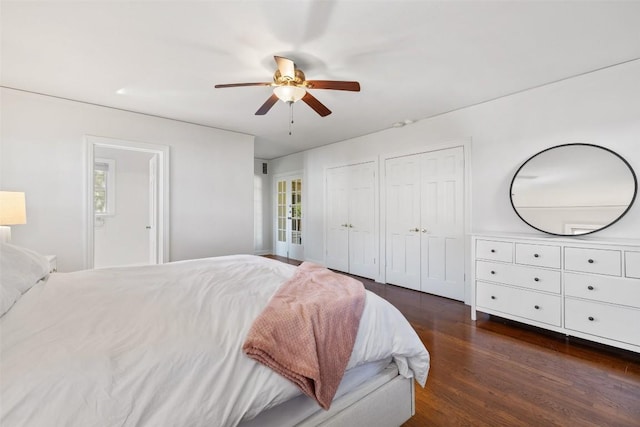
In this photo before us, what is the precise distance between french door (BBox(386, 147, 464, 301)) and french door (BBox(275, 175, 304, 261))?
2298 millimetres

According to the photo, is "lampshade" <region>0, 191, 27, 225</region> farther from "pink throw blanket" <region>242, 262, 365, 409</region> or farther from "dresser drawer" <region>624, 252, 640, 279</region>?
"dresser drawer" <region>624, 252, 640, 279</region>

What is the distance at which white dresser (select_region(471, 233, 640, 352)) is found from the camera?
2.18 m

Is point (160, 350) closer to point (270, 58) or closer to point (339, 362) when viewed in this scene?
point (339, 362)

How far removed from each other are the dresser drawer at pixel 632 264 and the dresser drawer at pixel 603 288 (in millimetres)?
53

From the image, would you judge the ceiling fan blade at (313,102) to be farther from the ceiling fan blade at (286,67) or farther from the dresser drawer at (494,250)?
the dresser drawer at (494,250)

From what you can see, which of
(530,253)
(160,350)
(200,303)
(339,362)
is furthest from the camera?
(530,253)

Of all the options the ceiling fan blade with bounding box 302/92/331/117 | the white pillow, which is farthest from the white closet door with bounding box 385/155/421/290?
the white pillow

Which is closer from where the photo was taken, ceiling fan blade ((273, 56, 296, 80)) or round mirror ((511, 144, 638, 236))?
ceiling fan blade ((273, 56, 296, 80))

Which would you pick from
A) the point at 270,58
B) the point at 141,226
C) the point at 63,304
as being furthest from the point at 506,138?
the point at 141,226

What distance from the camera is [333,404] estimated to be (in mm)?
1231

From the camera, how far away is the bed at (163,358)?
0.77 metres

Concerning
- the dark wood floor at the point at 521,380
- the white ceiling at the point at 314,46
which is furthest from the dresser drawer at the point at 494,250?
the white ceiling at the point at 314,46

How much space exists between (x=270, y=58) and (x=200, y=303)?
79.7 inches

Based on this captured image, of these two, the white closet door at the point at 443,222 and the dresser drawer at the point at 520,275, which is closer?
the dresser drawer at the point at 520,275
